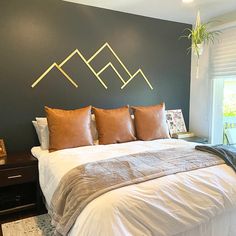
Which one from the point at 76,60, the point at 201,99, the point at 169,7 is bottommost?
the point at 201,99

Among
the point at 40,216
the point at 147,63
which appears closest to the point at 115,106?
the point at 147,63

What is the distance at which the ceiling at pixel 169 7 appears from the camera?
3016 millimetres

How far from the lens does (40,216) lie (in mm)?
2588

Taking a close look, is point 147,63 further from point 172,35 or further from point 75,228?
point 75,228

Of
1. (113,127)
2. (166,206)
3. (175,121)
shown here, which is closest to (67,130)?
(113,127)

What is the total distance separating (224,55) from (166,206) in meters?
2.82

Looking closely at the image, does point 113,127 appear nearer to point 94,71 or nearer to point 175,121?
point 94,71

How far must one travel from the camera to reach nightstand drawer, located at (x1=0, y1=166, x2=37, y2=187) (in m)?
2.42

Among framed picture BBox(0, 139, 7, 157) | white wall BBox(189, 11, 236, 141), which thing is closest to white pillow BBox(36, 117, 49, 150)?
framed picture BBox(0, 139, 7, 157)

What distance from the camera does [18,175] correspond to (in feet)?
8.17

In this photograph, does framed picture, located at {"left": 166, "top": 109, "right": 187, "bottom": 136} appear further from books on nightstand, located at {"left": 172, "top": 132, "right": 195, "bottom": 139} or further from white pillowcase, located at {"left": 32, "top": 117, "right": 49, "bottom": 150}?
white pillowcase, located at {"left": 32, "top": 117, "right": 49, "bottom": 150}

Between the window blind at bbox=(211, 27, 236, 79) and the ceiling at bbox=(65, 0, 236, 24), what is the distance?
337 millimetres

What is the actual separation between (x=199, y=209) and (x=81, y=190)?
2.69 feet

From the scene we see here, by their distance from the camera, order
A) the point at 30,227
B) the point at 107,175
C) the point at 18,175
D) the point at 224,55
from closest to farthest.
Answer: the point at 107,175, the point at 30,227, the point at 18,175, the point at 224,55
